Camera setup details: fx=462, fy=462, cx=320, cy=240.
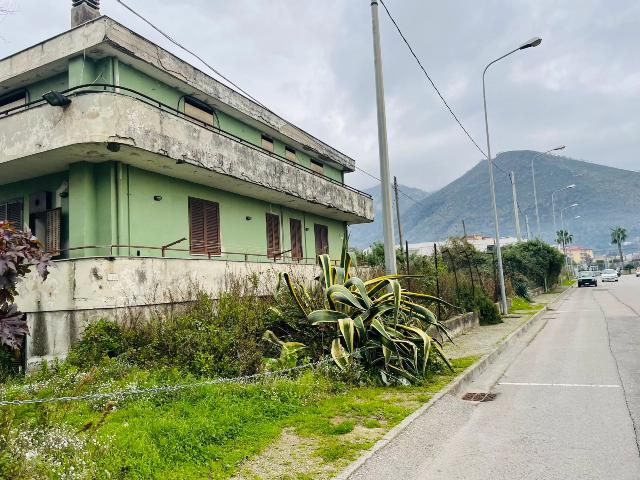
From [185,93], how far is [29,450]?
12584mm

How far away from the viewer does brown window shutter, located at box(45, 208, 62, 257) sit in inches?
490

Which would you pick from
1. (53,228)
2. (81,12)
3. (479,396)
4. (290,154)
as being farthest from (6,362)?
(290,154)

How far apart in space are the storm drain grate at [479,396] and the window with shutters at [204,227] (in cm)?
909

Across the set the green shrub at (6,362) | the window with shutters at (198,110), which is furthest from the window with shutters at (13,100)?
the green shrub at (6,362)

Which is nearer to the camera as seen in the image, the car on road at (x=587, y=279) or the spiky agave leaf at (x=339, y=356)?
the spiky agave leaf at (x=339, y=356)

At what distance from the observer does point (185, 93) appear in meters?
14.8

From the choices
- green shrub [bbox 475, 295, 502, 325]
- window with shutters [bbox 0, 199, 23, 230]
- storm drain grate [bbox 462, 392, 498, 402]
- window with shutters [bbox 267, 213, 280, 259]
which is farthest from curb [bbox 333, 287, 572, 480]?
window with shutters [bbox 0, 199, 23, 230]

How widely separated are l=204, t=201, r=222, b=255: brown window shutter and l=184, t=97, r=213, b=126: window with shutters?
2.74m

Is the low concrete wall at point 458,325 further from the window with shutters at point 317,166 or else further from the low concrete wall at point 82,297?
the window with shutters at point 317,166

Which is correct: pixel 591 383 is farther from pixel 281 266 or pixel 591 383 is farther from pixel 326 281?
pixel 281 266

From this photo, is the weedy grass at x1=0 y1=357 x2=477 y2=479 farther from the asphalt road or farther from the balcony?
the balcony

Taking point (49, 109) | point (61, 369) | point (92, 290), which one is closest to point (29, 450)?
point (61, 369)

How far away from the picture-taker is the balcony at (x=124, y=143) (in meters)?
10.3

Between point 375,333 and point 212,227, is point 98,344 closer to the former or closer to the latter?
point 375,333
